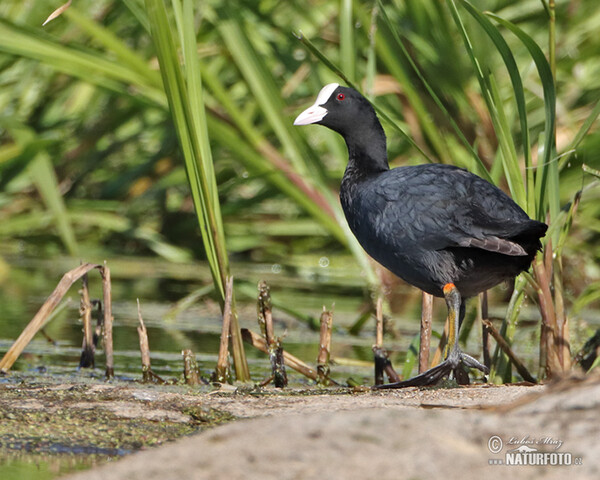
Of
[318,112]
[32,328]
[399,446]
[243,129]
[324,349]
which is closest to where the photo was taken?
[399,446]

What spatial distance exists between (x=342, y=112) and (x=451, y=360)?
109 cm

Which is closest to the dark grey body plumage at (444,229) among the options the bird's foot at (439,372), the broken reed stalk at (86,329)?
the bird's foot at (439,372)

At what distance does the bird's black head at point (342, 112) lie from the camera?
3.69 metres

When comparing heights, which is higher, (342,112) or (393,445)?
(342,112)

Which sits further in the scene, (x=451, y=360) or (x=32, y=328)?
(x=32, y=328)

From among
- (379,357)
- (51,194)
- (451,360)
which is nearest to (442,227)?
(451,360)

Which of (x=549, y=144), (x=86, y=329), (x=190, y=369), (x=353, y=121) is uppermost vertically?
(x=353, y=121)

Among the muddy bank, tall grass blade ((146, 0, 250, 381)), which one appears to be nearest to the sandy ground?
the muddy bank

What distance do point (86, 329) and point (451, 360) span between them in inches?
46.9

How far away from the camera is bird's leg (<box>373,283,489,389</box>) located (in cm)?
294

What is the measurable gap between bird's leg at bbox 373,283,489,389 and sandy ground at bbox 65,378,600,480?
1037 mm

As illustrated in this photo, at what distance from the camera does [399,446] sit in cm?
168

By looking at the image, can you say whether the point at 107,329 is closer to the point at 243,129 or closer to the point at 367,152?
the point at 367,152

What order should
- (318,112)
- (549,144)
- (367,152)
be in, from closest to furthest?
(549,144), (367,152), (318,112)
